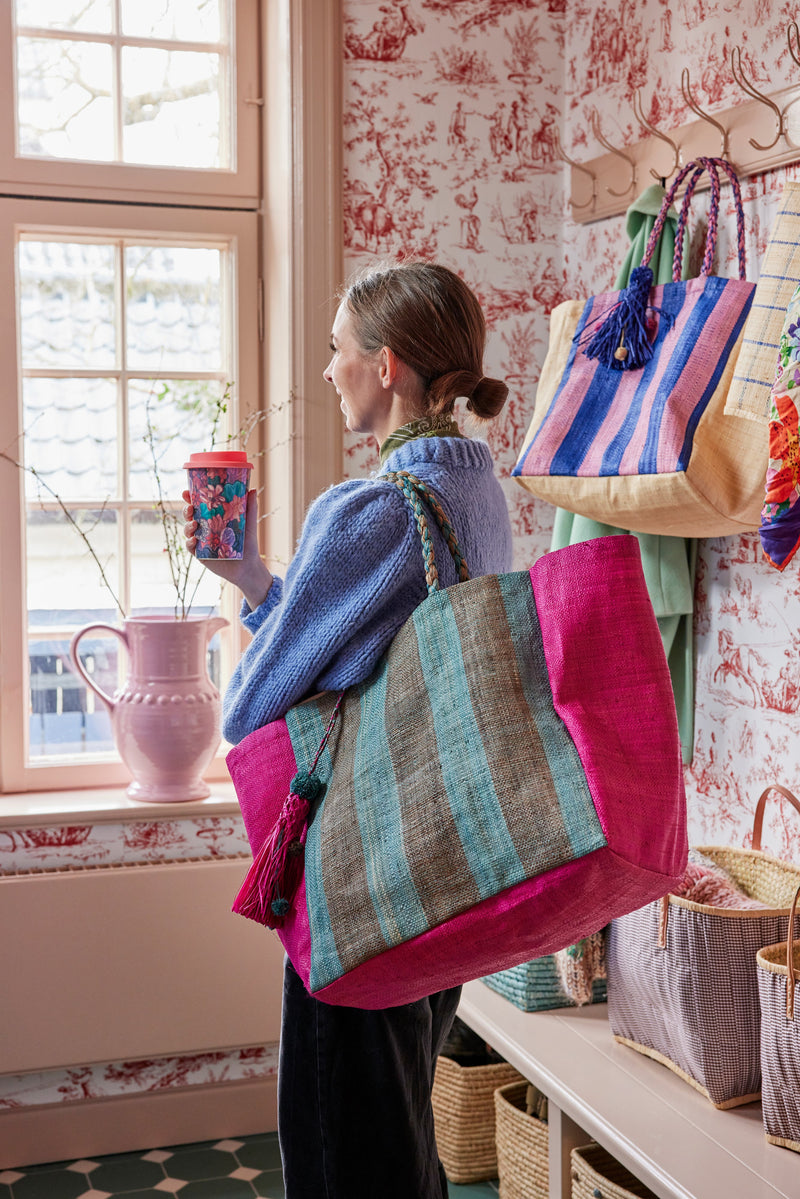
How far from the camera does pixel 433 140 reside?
2516 millimetres

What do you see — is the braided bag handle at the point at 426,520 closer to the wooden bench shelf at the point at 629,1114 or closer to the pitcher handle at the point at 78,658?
the wooden bench shelf at the point at 629,1114

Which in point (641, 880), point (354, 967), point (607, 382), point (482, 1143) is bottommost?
point (482, 1143)

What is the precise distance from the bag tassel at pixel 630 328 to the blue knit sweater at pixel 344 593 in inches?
25.1

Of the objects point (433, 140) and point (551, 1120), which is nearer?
point (551, 1120)

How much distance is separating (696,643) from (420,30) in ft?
4.53

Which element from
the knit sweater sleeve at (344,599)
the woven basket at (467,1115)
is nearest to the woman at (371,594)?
the knit sweater sleeve at (344,599)

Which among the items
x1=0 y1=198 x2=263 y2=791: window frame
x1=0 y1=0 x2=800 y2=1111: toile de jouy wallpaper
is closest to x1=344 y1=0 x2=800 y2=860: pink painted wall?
x1=0 y1=0 x2=800 y2=1111: toile de jouy wallpaper

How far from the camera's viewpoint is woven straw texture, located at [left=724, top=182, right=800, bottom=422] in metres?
1.59

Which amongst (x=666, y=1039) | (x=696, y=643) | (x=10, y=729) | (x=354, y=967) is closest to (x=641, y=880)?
(x=354, y=967)

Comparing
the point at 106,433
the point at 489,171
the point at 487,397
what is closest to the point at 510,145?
the point at 489,171

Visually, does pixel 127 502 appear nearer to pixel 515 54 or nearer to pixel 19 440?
pixel 19 440

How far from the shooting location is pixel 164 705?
7.97ft

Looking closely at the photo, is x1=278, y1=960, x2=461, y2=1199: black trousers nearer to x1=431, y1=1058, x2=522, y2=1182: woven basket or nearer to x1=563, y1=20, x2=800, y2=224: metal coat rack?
x1=431, y1=1058, x2=522, y2=1182: woven basket

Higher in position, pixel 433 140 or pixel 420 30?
pixel 420 30
